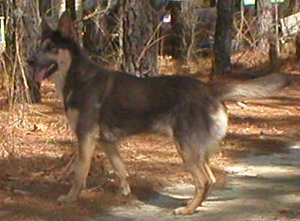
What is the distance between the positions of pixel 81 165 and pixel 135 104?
0.83 meters

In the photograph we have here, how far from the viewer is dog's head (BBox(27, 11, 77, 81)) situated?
7531 mm

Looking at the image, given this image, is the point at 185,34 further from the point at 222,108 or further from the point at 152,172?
the point at 222,108

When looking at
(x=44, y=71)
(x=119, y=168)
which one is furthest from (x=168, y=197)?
(x=44, y=71)

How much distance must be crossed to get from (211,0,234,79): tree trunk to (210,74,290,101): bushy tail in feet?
39.0

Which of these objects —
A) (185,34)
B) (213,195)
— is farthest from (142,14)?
(185,34)

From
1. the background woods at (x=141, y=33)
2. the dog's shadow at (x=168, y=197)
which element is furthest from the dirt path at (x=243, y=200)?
the background woods at (x=141, y=33)

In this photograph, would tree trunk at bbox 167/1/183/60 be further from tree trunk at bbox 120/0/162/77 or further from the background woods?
tree trunk at bbox 120/0/162/77

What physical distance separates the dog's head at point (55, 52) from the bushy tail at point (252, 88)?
148 centimetres

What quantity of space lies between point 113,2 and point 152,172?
18.0ft

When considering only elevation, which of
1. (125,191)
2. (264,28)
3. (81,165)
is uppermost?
(264,28)

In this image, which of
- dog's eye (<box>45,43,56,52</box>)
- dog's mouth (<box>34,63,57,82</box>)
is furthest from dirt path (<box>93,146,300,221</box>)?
dog's eye (<box>45,43,56,52</box>)

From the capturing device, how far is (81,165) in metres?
7.57

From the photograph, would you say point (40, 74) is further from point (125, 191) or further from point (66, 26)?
point (125, 191)

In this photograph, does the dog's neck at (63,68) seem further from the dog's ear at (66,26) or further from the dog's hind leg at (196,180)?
the dog's hind leg at (196,180)
